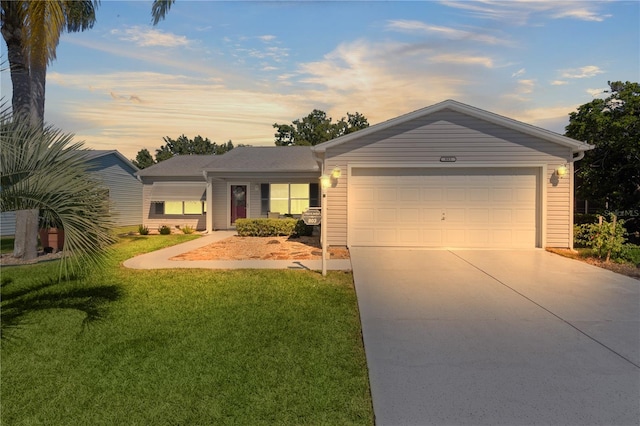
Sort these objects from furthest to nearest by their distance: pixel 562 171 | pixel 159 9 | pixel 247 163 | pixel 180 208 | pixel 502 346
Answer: pixel 180 208 < pixel 247 163 < pixel 159 9 < pixel 562 171 < pixel 502 346

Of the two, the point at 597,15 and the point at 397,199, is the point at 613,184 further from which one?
the point at 397,199

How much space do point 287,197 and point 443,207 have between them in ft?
25.6

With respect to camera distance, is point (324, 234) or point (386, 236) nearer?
point (324, 234)

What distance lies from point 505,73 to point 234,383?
476 inches

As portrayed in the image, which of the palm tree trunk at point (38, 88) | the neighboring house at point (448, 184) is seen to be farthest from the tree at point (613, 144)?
the palm tree trunk at point (38, 88)

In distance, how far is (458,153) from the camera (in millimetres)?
11180

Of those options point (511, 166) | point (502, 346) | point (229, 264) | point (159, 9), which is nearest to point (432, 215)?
point (511, 166)

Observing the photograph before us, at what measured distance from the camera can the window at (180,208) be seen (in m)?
18.7

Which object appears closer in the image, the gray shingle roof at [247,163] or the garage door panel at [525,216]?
the garage door panel at [525,216]

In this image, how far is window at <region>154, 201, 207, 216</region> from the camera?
18.7 metres

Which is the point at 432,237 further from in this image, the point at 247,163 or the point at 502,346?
the point at 247,163

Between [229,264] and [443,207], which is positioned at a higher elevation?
[443,207]

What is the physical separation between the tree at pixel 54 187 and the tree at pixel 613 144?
16303mm

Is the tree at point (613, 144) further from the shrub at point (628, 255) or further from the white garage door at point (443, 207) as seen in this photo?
the shrub at point (628, 255)
